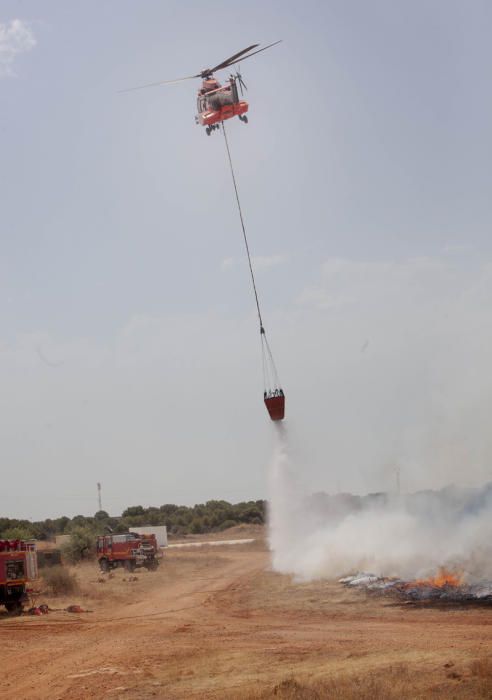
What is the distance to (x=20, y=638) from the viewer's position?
22.1 m

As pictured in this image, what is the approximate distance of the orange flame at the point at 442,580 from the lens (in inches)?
978

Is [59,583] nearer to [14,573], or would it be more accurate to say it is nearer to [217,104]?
[14,573]

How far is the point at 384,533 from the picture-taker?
34.0 metres

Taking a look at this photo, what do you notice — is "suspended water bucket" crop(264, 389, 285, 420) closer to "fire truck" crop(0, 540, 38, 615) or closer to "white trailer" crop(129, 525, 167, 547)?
"fire truck" crop(0, 540, 38, 615)

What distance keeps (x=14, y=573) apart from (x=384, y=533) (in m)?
15.9

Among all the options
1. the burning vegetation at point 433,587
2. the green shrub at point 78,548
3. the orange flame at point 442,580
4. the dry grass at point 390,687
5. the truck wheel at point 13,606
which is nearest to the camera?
the dry grass at point 390,687

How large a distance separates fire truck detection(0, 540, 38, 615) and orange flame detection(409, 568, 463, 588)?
46.0 feet

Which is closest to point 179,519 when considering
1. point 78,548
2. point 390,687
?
point 78,548

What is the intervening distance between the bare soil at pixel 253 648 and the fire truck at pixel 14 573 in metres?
1.18

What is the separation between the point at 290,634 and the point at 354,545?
15.2 m

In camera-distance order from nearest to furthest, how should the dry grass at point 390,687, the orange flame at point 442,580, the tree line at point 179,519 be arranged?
the dry grass at point 390,687, the orange flame at point 442,580, the tree line at point 179,519

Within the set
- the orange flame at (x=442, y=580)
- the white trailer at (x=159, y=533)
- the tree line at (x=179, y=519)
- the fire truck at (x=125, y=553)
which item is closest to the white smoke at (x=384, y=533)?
the orange flame at (x=442, y=580)

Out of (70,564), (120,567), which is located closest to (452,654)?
(120,567)

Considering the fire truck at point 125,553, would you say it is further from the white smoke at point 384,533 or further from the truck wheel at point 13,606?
the truck wheel at point 13,606
